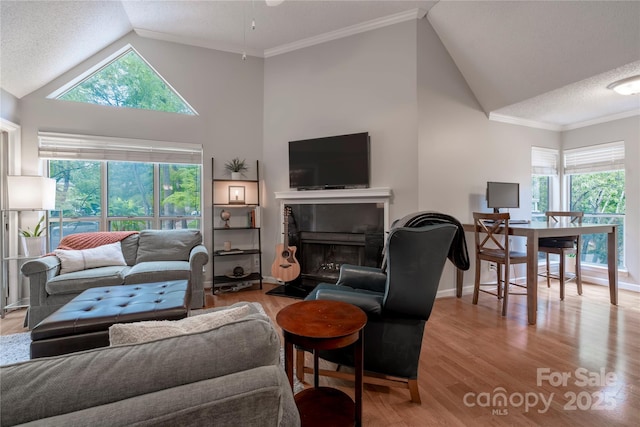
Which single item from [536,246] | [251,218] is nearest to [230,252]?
[251,218]

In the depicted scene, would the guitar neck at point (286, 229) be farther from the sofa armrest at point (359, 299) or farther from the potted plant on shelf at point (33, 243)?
the potted plant on shelf at point (33, 243)

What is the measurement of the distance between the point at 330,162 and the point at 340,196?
0.46 meters

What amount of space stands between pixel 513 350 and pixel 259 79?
4.29 m

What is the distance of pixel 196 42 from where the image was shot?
379 centimetres

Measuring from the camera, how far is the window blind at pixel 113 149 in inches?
131

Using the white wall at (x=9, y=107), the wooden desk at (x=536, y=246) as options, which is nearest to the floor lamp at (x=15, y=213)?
the white wall at (x=9, y=107)

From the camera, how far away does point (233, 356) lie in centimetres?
72

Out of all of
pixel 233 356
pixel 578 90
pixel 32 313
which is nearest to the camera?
pixel 233 356

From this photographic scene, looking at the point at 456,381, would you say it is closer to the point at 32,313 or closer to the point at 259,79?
the point at 32,313

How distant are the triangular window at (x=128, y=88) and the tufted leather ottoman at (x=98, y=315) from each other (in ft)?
8.40

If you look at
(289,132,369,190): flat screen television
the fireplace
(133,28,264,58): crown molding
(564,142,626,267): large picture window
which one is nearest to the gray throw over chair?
the fireplace

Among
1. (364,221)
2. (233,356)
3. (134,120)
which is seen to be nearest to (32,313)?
(134,120)

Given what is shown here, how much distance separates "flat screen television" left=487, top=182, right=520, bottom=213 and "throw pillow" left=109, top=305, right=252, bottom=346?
11.7ft

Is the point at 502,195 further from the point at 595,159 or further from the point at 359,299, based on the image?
the point at 359,299
